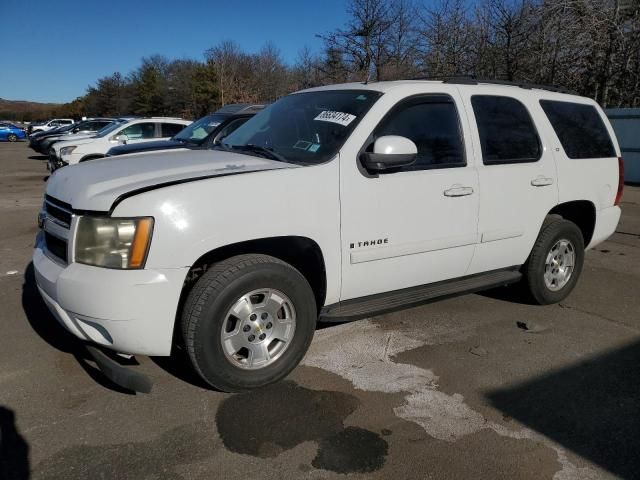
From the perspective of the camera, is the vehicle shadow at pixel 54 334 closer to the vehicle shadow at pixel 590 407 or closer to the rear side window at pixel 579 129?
the vehicle shadow at pixel 590 407

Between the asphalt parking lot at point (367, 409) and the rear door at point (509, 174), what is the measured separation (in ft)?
2.33

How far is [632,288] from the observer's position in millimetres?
5480

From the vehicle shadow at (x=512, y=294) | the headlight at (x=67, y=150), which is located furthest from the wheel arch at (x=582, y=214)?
the headlight at (x=67, y=150)

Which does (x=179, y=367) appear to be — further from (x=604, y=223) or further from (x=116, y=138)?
(x=116, y=138)

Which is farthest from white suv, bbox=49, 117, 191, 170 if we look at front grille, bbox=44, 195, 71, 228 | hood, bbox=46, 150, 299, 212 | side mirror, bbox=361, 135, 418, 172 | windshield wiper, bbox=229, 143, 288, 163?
side mirror, bbox=361, 135, 418, 172

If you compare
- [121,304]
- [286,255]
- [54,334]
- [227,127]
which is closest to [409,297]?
[286,255]

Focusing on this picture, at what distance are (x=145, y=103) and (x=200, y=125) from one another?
2461 inches

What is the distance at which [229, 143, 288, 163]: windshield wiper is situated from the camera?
3496mm

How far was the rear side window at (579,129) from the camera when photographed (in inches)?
181

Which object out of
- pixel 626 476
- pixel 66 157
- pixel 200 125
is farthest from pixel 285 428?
pixel 66 157

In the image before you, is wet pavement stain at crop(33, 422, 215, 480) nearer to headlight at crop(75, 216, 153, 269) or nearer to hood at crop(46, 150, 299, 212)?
headlight at crop(75, 216, 153, 269)

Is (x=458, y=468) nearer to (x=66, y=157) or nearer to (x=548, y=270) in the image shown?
(x=548, y=270)

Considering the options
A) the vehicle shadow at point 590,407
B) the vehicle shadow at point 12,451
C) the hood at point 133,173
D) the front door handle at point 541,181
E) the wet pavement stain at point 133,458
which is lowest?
the vehicle shadow at point 590,407

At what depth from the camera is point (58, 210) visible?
10.4ft
